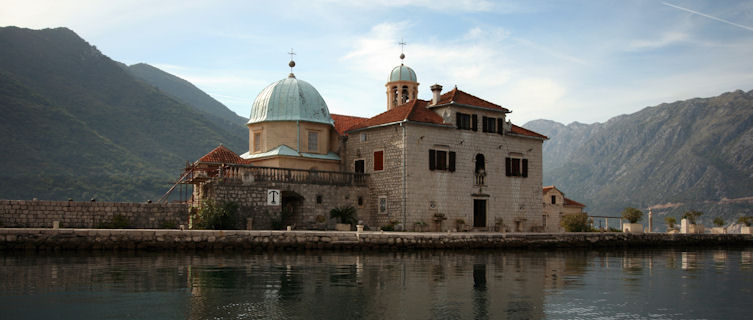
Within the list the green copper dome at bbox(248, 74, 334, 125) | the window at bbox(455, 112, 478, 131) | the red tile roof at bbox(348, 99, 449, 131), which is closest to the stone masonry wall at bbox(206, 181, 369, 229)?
the red tile roof at bbox(348, 99, 449, 131)

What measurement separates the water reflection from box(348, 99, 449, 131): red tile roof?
13.6 m

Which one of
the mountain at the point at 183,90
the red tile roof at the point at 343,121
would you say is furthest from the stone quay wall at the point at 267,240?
the mountain at the point at 183,90

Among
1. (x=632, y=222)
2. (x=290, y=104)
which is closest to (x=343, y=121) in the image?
(x=290, y=104)

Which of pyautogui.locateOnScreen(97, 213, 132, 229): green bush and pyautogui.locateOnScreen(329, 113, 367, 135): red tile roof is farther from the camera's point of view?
pyautogui.locateOnScreen(329, 113, 367, 135): red tile roof

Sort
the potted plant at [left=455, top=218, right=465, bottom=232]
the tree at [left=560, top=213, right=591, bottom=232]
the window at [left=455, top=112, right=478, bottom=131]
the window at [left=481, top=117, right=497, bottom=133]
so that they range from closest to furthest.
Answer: the potted plant at [left=455, top=218, right=465, bottom=232], the window at [left=455, top=112, right=478, bottom=131], the window at [left=481, top=117, right=497, bottom=133], the tree at [left=560, top=213, right=591, bottom=232]

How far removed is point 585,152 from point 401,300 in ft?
622

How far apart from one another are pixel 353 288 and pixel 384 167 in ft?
75.9

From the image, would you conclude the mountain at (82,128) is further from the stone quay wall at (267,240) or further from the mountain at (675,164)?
the mountain at (675,164)

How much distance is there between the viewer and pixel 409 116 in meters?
41.1

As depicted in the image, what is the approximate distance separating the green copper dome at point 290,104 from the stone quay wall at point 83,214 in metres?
10.2

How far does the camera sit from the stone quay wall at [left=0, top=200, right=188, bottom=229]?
32438 mm

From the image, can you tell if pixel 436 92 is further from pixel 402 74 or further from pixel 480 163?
pixel 402 74

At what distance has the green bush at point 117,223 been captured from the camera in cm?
3403

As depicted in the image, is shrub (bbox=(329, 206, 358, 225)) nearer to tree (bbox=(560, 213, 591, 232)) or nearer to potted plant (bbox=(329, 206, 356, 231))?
potted plant (bbox=(329, 206, 356, 231))
